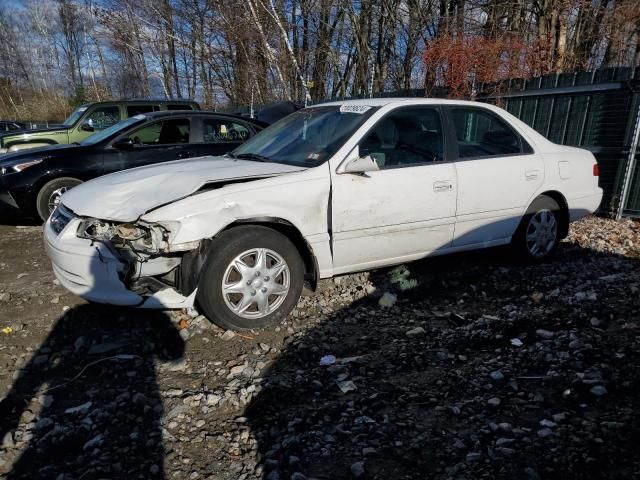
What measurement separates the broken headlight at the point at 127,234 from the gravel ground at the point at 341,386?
28.8 inches

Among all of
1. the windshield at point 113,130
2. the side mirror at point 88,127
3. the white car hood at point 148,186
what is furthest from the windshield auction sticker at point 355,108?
the side mirror at point 88,127

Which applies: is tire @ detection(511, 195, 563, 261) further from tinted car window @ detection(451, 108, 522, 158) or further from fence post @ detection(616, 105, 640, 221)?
fence post @ detection(616, 105, 640, 221)

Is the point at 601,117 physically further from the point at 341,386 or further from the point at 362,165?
the point at 341,386

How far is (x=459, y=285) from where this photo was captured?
4379 millimetres

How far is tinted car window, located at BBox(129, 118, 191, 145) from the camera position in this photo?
6914mm

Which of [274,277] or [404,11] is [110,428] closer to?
[274,277]

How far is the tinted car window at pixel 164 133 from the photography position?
6914 mm

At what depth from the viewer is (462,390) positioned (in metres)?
2.64

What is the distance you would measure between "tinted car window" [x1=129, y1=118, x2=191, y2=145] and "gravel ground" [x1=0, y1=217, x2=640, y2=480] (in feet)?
10.7

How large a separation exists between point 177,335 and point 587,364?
2.74 m

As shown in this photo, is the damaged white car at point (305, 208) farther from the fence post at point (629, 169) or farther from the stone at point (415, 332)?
the fence post at point (629, 169)

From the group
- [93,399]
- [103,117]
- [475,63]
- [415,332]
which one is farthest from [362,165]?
[475,63]

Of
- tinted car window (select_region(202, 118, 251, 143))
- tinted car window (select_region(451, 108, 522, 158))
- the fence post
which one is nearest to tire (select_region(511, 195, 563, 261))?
tinted car window (select_region(451, 108, 522, 158))

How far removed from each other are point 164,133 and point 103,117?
12.7 ft
